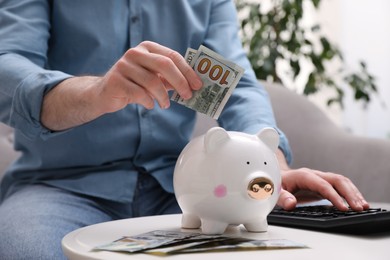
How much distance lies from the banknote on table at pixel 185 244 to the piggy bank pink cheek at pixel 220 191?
0.15 ft

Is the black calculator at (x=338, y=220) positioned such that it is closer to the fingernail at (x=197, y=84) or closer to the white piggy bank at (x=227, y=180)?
the white piggy bank at (x=227, y=180)

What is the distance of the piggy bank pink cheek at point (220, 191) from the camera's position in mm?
716

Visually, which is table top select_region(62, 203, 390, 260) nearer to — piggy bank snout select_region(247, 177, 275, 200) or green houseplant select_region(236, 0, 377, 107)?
piggy bank snout select_region(247, 177, 275, 200)

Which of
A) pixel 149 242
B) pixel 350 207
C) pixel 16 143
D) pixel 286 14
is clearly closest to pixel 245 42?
pixel 286 14

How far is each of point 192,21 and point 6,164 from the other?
67 centimetres

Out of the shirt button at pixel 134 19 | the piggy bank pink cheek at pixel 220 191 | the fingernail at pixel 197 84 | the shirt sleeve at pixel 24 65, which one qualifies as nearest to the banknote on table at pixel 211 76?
the fingernail at pixel 197 84

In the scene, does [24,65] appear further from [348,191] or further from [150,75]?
[348,191]

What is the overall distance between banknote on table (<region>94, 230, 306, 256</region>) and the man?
0.23 meters

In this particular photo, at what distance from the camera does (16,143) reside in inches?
48.1

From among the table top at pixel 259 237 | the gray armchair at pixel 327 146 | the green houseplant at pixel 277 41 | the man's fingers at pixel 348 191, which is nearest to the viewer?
the table top at pixel 259 237

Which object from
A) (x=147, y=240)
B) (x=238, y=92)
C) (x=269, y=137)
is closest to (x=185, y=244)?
(x=147, y=240)

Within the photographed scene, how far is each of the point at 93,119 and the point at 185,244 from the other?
38 cm

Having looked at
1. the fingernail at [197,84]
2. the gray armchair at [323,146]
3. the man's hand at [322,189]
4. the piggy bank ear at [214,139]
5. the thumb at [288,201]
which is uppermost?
the fingernail at [197,84]

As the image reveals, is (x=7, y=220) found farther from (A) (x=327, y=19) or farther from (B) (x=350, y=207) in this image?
(A) (x=327, y=19)
